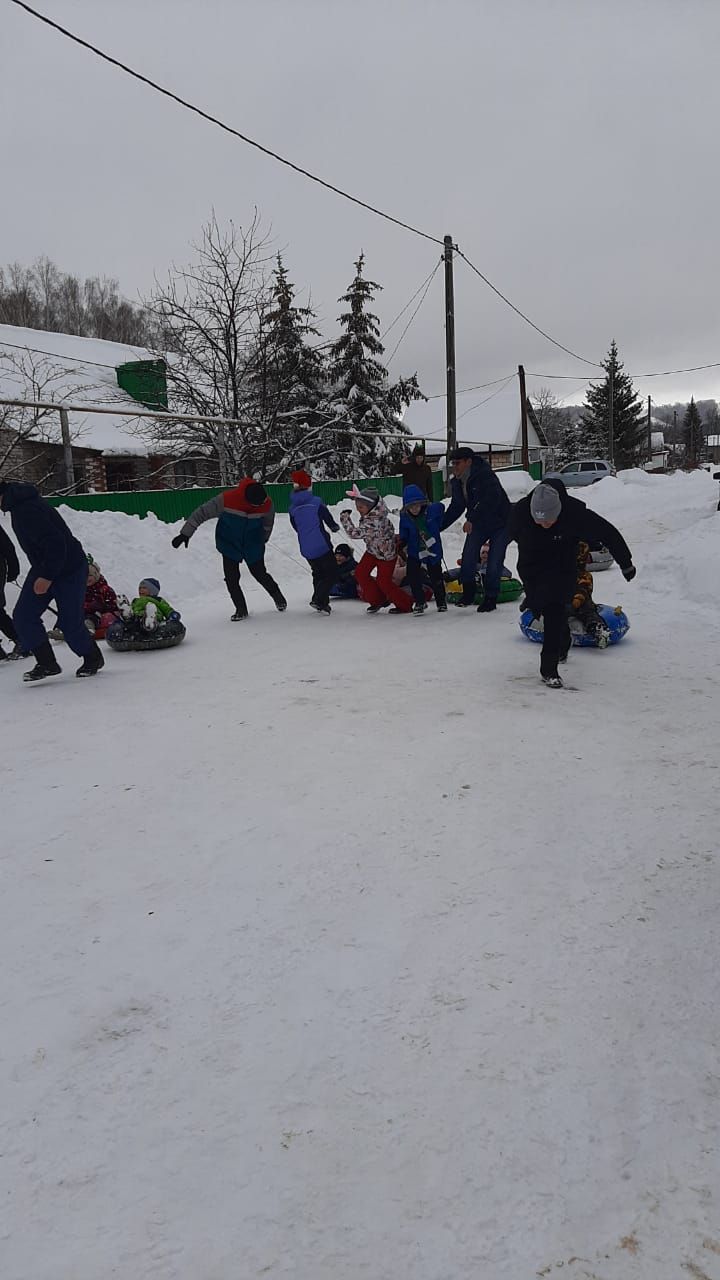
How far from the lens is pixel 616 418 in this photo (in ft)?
183

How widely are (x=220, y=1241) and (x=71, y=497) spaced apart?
1156cm

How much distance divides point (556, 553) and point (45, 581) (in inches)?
160

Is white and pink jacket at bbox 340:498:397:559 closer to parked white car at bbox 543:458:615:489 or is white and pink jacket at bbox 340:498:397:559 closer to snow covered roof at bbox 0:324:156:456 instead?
snow covered roof at bbox 0:324:156:456

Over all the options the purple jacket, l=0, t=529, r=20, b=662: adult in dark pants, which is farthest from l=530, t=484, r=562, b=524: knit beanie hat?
l=0, t=529, r=20, b=662: adult in dark pants

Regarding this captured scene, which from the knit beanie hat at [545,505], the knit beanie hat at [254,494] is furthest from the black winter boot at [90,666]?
the knit beanie hat at [545,505]

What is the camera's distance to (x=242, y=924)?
2.80 meters

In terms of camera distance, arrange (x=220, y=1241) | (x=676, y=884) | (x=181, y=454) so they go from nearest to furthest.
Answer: (x=220, y=1241)
(x=676, y=884)
(x=181, y=454)

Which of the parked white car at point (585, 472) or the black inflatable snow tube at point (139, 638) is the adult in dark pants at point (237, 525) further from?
the parked white car at point (585, 472)

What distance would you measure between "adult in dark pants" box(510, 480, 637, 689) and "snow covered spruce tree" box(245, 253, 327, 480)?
12104mm

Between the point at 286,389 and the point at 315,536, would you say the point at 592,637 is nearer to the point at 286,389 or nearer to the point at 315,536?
the point at 315,536

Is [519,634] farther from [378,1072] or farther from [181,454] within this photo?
[181,454]

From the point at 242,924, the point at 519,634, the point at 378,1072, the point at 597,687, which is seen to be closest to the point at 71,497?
the point at 519,634

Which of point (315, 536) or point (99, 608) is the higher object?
point (315, 536)

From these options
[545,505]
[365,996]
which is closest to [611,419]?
[545,505]
